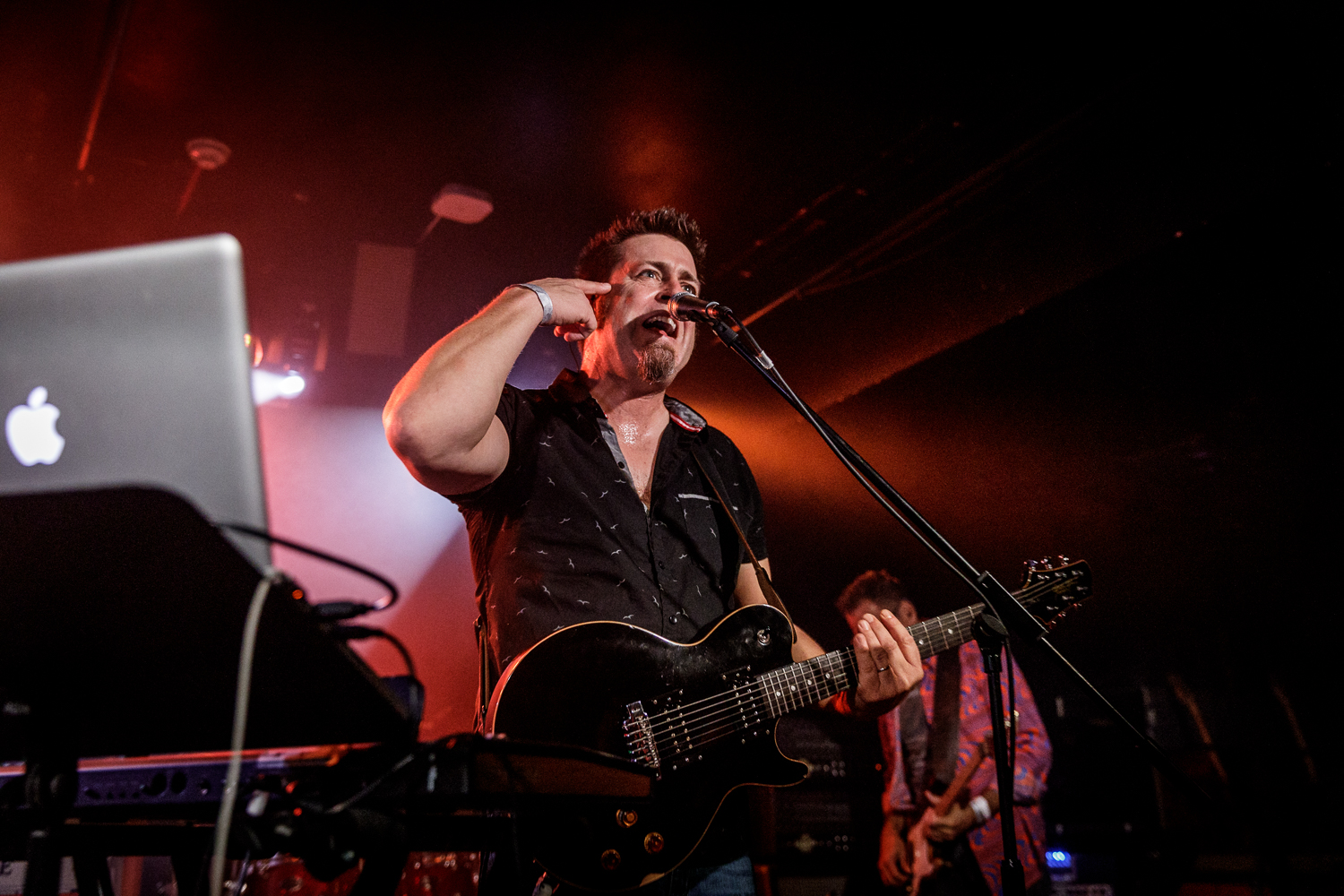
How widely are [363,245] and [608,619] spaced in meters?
5.04

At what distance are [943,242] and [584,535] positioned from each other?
330cm

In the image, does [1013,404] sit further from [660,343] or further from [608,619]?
[608,619]

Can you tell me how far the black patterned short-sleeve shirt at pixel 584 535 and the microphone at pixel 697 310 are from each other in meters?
0.39

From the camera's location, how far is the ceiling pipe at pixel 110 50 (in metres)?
3.92

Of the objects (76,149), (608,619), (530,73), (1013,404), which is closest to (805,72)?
(530,73)

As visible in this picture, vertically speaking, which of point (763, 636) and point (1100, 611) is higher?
point (1100, 611)

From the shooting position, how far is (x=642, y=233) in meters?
2.84

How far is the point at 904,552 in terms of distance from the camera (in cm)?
643

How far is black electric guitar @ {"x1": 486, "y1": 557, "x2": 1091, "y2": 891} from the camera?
168cm

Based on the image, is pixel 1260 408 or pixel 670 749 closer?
pixel 670 749

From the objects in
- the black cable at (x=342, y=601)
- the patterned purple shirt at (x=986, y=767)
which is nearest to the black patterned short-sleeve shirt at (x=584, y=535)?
the black cable at (x=342, y=601)

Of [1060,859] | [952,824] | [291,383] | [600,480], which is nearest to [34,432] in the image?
[600,480]

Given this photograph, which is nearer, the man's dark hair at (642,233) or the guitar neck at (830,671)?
the guitar neck at (830,671)

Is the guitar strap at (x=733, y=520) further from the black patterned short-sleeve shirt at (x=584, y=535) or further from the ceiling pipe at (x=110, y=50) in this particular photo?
the ceiling pipe at (x=110, y=50)
